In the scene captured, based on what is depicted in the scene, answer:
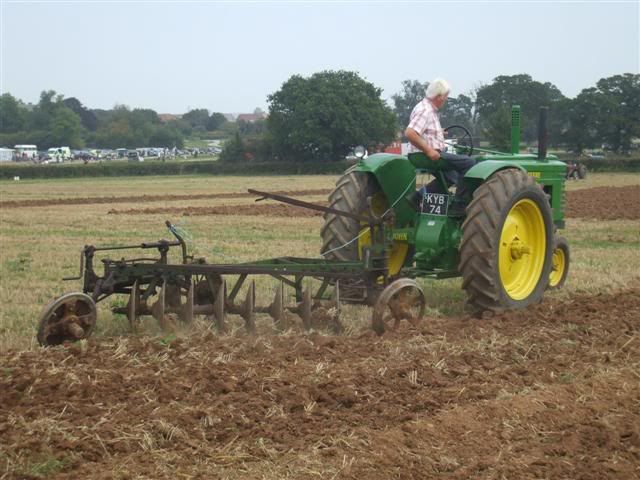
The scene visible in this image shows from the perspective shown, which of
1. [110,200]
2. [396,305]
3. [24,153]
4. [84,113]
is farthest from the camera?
[84,113]

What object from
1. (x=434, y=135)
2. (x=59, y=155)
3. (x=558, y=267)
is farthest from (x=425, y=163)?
(x=59, y=155)

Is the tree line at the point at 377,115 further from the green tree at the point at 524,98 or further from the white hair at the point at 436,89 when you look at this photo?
the white hair at the point at 436,89

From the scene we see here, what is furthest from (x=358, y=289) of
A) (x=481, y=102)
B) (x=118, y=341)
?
(x=481, y=102)

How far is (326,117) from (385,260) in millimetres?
55975

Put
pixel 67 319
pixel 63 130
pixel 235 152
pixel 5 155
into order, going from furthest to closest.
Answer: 1. pixel 63 130
2. pixel 5 155
3. pixel 235 152
4. pixel 67 319

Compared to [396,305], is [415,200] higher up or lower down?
higher up

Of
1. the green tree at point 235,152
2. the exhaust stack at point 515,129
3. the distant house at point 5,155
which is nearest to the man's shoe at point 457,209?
the exhaust stack at point 515,129

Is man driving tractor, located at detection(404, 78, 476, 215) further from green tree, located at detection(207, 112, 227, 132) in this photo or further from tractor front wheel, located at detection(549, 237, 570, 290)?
green tree, located at detection(207, 112, 227, 132)

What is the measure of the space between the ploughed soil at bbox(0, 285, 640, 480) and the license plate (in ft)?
5.20

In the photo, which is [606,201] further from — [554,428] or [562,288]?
[554,428]

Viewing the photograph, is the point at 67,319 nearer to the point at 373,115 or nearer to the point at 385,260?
the point at 385,260

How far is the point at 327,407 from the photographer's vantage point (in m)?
5.13

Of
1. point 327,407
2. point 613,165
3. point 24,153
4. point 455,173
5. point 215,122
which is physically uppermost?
point 215,122

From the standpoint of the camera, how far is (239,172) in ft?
193
